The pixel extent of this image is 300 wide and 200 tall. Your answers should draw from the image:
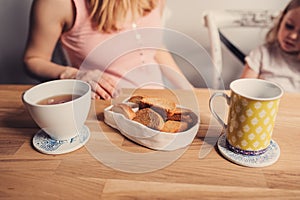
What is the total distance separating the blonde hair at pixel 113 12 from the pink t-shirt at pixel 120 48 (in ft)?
0.07

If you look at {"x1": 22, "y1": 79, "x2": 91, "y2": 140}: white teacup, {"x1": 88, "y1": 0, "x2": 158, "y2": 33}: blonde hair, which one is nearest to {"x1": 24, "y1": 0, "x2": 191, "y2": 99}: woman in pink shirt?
{"x1": 88, "y1": 0, "x2": 158, "y2": 33}: blonde hair

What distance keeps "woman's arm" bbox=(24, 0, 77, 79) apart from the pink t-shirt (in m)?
0.04

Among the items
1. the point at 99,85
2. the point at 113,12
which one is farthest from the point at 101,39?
the point at 99,85

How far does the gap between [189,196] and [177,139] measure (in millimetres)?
120

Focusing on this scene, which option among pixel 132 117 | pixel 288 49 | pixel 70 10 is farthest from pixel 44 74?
pixel 288 49

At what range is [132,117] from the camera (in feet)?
1.94

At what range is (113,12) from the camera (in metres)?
1.00

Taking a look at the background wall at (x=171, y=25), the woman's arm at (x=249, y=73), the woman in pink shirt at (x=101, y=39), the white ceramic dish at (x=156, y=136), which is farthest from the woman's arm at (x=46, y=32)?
the woman's arm at (x=249, y=73)

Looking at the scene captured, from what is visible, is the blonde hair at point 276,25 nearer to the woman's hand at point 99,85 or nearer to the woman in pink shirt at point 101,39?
the woman in pink shirt at point 101,39

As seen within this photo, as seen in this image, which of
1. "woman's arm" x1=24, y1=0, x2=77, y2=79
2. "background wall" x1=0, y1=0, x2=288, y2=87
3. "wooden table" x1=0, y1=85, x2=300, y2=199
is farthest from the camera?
"background wall" x1=0, y1=0, x2=288, y2=87

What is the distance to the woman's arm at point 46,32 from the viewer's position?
94 cm

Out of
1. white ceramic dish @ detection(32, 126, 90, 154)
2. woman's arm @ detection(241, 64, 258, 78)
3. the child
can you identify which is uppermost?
white ceramic dish @ detection(32, 126, 90, 154)

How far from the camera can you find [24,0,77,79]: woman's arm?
94cm

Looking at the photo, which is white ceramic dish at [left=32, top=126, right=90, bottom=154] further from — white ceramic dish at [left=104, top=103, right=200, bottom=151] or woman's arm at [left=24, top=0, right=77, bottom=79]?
woman's arm at [left=24, top=0, right=77, bottom=79]
